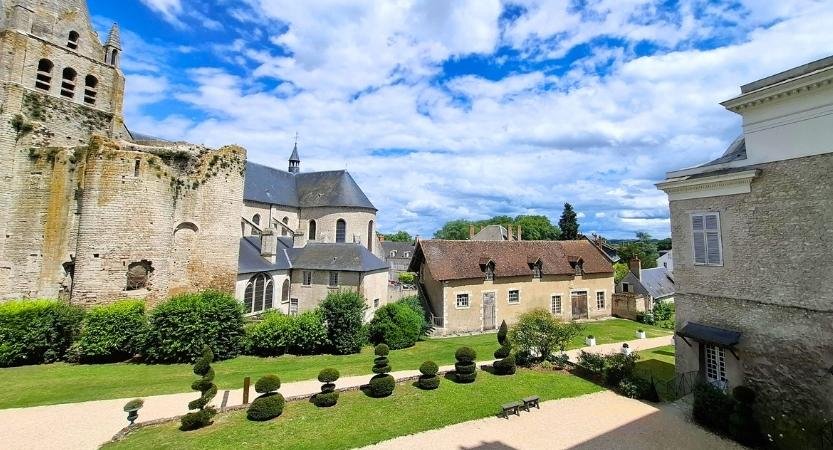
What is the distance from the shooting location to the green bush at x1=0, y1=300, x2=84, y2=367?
1478 centimetres

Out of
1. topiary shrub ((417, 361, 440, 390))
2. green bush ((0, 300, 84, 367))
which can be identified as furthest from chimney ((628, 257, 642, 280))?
green bush ((0, 300, 84, 367))

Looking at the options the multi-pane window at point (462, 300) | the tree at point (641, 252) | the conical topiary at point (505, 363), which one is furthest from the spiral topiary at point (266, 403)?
the tree at point (641, 252)

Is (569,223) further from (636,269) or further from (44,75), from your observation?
(44,75)

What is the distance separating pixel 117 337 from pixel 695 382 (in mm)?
21330

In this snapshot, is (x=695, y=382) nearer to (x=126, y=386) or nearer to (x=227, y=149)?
(x=126, y=386)

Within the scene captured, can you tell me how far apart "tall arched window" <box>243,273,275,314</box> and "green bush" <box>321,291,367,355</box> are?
722cm

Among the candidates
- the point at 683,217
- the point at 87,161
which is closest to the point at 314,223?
the point at 87,161

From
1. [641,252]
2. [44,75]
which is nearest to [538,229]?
[641,252]

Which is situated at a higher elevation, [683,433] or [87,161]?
[87,161]

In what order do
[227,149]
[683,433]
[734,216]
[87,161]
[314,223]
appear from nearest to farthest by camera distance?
1. [683,433]
2. [734,216]
3. [87,161]
4. [227,149]
5. [314,223]

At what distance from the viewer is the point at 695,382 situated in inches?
460

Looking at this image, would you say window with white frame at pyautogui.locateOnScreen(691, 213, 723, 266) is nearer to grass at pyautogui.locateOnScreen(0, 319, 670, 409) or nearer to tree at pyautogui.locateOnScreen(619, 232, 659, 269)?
grass at pyautogui.locateOnScreen(0, 319, 670, 409)

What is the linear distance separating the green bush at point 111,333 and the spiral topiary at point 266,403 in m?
8.99

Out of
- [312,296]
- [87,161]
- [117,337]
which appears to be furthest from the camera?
[312,296]
